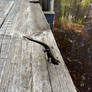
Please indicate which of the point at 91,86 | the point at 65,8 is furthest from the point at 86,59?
the point at 65,8

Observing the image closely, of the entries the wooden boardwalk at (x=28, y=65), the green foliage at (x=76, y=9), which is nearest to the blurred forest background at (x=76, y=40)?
the green foliage at (x=76, y=9)

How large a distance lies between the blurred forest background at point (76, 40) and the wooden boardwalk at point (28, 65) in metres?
1.72

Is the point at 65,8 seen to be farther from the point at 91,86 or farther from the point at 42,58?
the point at 42,58

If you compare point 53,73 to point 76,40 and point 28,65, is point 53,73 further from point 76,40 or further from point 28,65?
point 76,40

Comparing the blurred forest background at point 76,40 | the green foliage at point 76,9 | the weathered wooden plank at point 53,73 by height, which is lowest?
the blurred forest background at point 76,40

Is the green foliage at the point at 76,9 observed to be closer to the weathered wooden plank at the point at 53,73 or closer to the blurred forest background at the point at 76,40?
the blurred forest background at the point at 76,40

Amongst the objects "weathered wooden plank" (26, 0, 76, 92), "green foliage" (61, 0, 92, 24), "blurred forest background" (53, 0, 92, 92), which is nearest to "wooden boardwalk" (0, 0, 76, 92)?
"weathered wooden plank" (26, 0, 76, 92)

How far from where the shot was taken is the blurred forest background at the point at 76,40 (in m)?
3.09

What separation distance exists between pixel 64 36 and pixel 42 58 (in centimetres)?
347

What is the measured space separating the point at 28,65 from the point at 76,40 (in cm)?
345

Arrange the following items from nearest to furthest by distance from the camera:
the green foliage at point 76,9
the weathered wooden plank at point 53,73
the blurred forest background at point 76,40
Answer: the weathered wooden plank at point 53,73 < the blurred forest background at point 76,40 < the green foliage at point 76,9

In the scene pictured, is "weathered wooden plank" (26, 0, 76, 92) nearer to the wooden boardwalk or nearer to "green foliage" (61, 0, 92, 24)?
the wooden boardwalk

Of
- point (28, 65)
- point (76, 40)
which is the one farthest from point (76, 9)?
point (28, 65)

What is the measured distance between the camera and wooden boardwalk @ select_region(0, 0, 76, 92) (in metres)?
0.95
